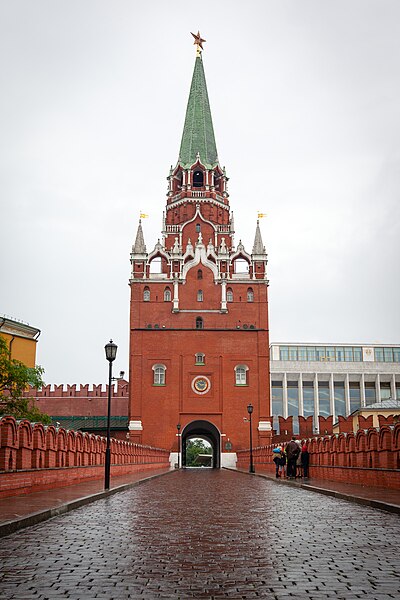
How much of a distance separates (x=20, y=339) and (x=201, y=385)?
44.1 feet

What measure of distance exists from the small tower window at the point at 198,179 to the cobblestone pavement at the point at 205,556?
156 feet

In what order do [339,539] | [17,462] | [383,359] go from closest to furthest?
[339,539], [17,462], [383,359]

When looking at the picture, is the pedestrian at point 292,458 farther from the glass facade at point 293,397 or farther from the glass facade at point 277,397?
the glass facade at point 277,397

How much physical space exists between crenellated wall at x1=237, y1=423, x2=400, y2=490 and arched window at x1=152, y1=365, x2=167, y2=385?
23765 mm

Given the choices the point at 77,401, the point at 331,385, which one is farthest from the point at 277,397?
the point at 77,401

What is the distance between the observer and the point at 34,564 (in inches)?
208

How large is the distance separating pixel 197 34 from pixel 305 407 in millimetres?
40502

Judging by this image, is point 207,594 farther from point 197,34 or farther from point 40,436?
point 197,34

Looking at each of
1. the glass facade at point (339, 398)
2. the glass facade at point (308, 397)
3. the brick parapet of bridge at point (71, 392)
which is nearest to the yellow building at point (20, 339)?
the brick parapet of bridge at point (71, 392)

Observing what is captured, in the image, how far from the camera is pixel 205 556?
5.74 metres

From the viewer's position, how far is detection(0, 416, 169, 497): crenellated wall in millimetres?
11945

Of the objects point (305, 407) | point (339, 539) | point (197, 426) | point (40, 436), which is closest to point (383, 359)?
point (305, 407)

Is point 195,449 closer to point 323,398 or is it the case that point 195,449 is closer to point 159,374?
point 323,398

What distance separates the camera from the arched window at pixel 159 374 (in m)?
47.8
